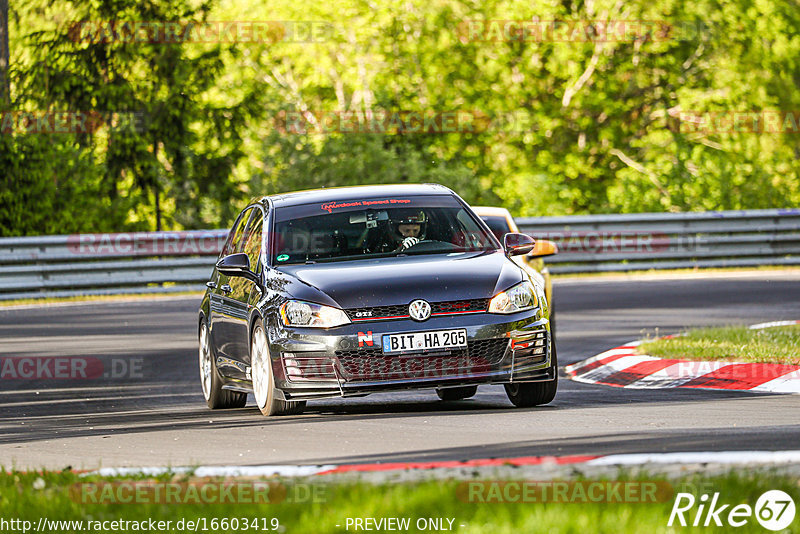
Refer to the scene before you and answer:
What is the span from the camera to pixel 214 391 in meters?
11.8

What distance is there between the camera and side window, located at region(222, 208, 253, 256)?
12415 mm

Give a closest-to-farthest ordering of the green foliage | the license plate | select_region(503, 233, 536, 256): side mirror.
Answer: the license plate < select_region(503, 233, 536, 256): side mirror < the green foliage

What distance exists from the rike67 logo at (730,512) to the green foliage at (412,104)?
23.0 metres

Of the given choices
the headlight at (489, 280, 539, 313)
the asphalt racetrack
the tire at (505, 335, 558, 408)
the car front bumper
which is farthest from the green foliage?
the headlight at (489, 280, 539, 313)

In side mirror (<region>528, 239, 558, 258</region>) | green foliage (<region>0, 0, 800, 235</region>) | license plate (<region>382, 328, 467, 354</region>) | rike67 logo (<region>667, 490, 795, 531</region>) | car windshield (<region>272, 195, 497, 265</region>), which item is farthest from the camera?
green foliage (<region>0, 0, 800, 235</region>)

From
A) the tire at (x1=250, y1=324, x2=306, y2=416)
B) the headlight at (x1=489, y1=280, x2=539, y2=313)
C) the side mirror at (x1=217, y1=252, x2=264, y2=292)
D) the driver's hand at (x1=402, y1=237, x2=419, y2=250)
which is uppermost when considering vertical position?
the driver's hand at (x1=402, y1=237, x2=419, y2=250)

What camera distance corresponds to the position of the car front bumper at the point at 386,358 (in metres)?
9.71

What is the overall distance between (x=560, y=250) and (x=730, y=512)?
20.4 m

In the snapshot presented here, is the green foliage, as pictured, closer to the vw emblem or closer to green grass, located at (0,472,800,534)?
the vw emblem

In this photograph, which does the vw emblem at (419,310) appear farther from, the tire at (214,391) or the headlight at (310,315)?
the tire at (214,391)

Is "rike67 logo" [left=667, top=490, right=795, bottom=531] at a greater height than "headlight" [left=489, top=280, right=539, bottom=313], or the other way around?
"headlight" [left=489, top=280, right=539, bottom=313]

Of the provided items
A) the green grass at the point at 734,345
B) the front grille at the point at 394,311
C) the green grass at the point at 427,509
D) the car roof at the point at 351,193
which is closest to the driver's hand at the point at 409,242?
the car roof at the point at 351,193

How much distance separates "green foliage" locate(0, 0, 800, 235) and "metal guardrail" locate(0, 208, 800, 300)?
3552mm

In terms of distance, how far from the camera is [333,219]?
11047mm
